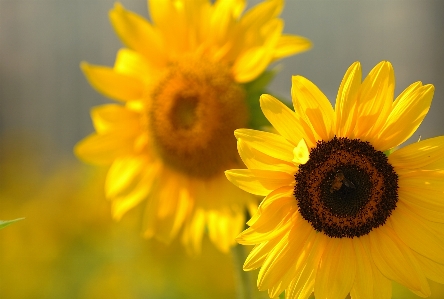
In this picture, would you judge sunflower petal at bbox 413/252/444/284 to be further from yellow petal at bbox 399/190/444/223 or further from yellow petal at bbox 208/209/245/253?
yellow petal at bbox 208/209/245/253

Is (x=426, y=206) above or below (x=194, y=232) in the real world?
above

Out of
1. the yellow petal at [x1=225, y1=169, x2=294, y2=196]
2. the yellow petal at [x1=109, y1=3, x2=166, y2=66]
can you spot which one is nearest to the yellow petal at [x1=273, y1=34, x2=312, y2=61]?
the yellow petal at [x1=109, y1=3, x2=166, y2=66]

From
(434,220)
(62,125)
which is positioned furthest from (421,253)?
(62,125)

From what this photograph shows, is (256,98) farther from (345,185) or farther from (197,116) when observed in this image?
(345,185)

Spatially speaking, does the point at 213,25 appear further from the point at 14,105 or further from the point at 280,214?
the point at 14,105

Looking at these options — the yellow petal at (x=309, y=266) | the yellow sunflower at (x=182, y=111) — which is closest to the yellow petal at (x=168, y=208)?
the yellow sunflower at (x=182, y=111)

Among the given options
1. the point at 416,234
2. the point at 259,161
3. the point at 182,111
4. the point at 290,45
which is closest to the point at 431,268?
the point at 416,234
